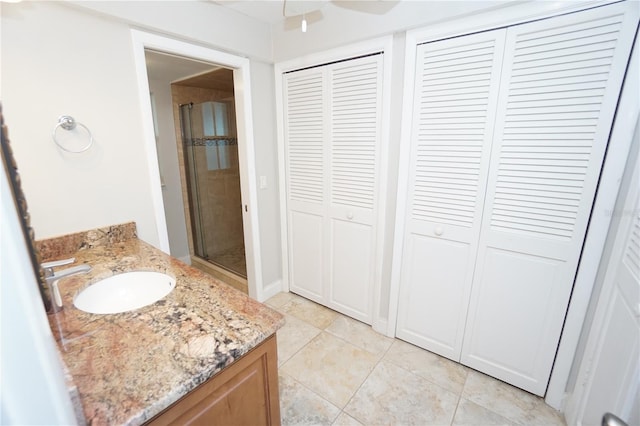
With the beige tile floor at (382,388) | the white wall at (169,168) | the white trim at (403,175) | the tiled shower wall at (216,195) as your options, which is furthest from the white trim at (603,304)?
the white wall at (169,168)

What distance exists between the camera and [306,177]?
227 centimetres

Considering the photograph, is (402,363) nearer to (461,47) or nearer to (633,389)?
(633,389)

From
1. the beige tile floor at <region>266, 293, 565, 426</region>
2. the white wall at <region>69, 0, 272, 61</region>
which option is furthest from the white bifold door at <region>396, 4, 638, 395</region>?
the white wall at <region>69, 0, 272, 61</region>

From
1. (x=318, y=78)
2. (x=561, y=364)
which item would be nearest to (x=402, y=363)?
(x=561, y=364)

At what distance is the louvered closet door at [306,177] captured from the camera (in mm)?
2096

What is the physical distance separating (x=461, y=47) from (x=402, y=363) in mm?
1946

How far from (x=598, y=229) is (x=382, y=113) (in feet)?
4.14

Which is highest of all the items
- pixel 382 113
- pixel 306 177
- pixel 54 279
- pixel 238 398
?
pixel 382 113

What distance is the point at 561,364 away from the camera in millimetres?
1454

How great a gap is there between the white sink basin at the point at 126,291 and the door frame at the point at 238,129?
1.74ft

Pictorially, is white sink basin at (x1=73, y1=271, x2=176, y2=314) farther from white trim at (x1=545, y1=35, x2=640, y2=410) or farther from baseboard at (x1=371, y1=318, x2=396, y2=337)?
white trim at (x1=545, y1=35, x2=640, y2=410)

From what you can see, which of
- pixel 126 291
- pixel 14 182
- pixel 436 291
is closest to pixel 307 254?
pixel 436 291

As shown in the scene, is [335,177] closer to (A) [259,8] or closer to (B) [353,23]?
(B) [353,23]

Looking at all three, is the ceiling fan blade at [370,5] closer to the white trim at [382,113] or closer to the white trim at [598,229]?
the white trim at [382,113]
